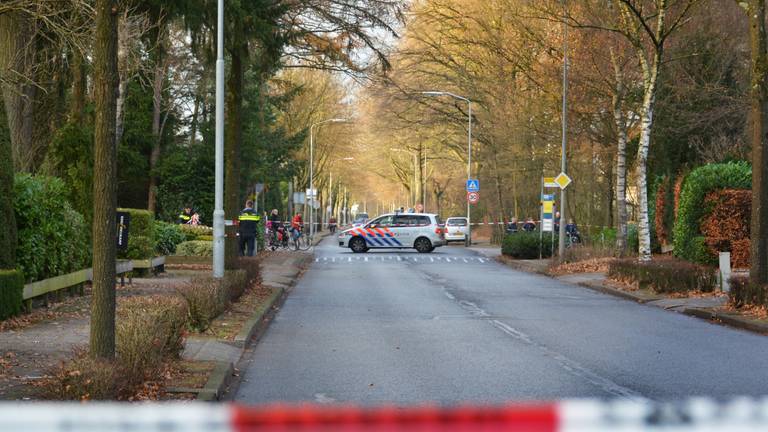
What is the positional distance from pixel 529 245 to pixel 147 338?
111 ft

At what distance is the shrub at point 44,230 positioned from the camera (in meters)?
16.0

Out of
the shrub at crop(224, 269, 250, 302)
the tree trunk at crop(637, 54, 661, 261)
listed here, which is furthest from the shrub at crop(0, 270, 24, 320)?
the tree trunk at crop(637, 54, 661, 261)

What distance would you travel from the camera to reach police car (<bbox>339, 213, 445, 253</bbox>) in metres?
51.1

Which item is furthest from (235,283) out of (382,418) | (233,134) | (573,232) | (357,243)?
(573,232)

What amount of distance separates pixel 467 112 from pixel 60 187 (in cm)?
4349

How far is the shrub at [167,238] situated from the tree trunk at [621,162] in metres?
13.6

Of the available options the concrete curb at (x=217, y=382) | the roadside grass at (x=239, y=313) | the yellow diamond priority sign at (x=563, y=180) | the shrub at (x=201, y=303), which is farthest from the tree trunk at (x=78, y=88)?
the yellow diamond priority sign at (x=563, y=180)

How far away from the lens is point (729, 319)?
17312mm

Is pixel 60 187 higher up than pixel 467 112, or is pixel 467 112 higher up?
pixel 467 112

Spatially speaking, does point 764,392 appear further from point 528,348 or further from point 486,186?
point 486,186

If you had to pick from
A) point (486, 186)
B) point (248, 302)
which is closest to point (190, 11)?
point (248, 302)

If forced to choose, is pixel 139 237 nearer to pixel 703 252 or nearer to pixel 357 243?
pixel 703 252

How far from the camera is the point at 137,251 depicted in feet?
82.9

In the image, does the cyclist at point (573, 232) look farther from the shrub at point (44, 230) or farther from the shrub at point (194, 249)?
the shrub at point (44, 230)
